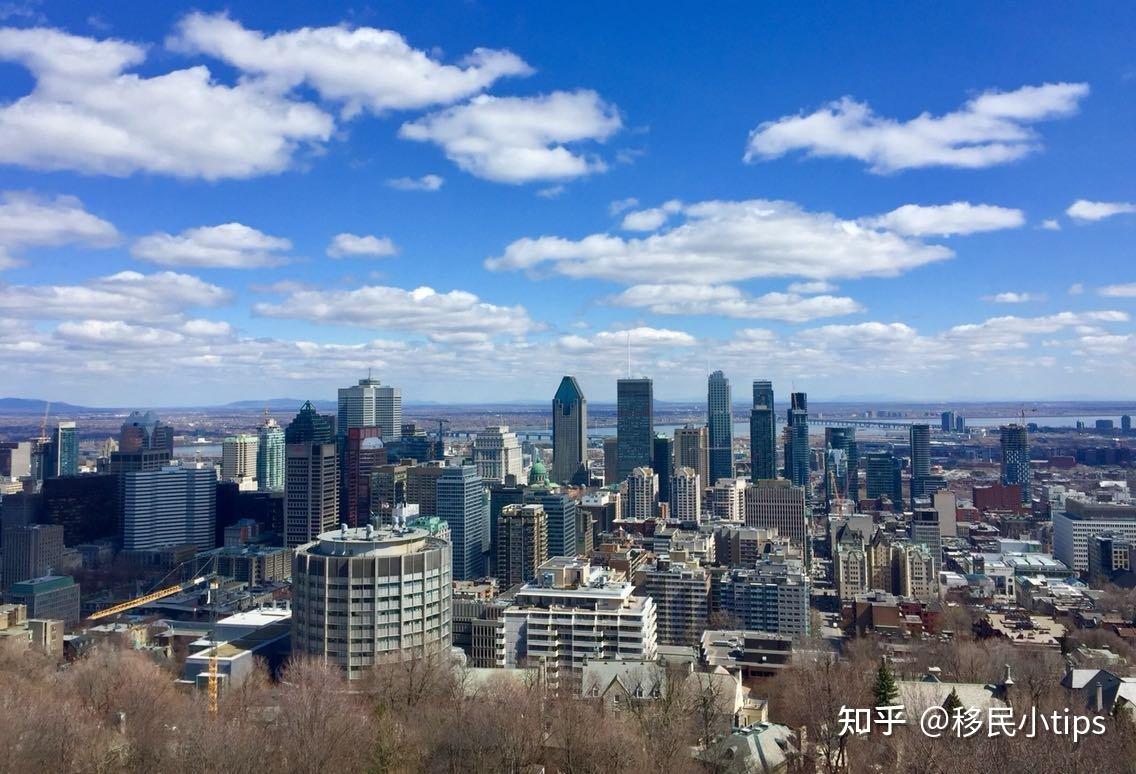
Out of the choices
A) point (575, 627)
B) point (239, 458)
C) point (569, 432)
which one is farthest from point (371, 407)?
point (575, 627)

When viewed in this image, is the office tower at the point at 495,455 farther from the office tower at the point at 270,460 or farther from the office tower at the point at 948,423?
the office tower at the point at 948,423

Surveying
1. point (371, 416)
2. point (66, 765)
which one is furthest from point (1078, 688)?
point (371, 416)

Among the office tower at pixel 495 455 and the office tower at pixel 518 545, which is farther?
the office tower at pixel 495 455

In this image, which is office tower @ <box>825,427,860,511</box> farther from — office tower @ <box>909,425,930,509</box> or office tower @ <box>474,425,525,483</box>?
office tower @ <box>474,425,525,483</box>

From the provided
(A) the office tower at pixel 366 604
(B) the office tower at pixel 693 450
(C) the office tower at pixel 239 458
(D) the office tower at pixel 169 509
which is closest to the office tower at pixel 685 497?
(B) the office tower at pixel 693 450

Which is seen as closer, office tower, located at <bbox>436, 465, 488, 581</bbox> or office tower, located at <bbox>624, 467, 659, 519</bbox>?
office tower, located at <bbox>436, 465, 488, 581</bbox>

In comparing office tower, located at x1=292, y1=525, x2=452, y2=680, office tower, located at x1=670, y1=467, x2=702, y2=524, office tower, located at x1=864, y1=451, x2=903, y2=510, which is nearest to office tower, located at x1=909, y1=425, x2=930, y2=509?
office tower, located at x1=864, y1=451, x2=903, y2=510

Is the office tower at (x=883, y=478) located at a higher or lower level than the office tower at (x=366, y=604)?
lower
